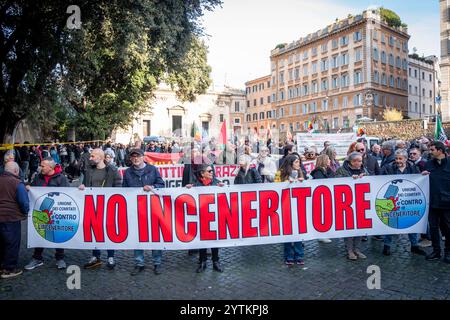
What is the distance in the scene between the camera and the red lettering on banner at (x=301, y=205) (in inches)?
230

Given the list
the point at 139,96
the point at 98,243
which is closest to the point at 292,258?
the point at 98,243

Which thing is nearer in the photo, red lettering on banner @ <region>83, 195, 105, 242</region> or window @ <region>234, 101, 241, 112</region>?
red lettering on banner @ <region>83, 195, 105, 242</region>

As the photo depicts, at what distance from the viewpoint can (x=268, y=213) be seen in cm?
582

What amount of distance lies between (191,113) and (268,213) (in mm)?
68270

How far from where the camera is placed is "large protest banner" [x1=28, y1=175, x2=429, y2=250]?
571cm

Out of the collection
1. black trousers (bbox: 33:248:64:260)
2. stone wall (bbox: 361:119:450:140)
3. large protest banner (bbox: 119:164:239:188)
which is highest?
stone wall (bbox: 361:119:450:140)

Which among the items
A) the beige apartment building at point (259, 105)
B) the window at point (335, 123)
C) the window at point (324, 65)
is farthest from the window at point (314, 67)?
the beige apartment building at point (259, 105)

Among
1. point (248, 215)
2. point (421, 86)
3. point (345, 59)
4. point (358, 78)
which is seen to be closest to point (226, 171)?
point (248, 215)

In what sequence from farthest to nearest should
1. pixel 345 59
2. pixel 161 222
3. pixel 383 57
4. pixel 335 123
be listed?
pixel 335 123 → pixel 345 59 → pixel 383 57 → pixel 161 222

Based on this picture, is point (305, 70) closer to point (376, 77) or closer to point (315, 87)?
point (315, 87)

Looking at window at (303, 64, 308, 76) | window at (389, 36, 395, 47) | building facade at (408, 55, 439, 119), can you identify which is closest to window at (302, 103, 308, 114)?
window at (303, 64, 308, 76)

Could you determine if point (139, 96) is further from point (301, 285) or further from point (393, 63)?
point (393, 63)

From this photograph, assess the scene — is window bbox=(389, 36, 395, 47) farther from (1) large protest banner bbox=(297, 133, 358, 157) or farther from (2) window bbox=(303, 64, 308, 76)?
(1) large protest banner bbox=(297, 133, 358, 157)

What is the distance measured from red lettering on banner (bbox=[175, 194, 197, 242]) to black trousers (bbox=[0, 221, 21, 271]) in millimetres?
2351
